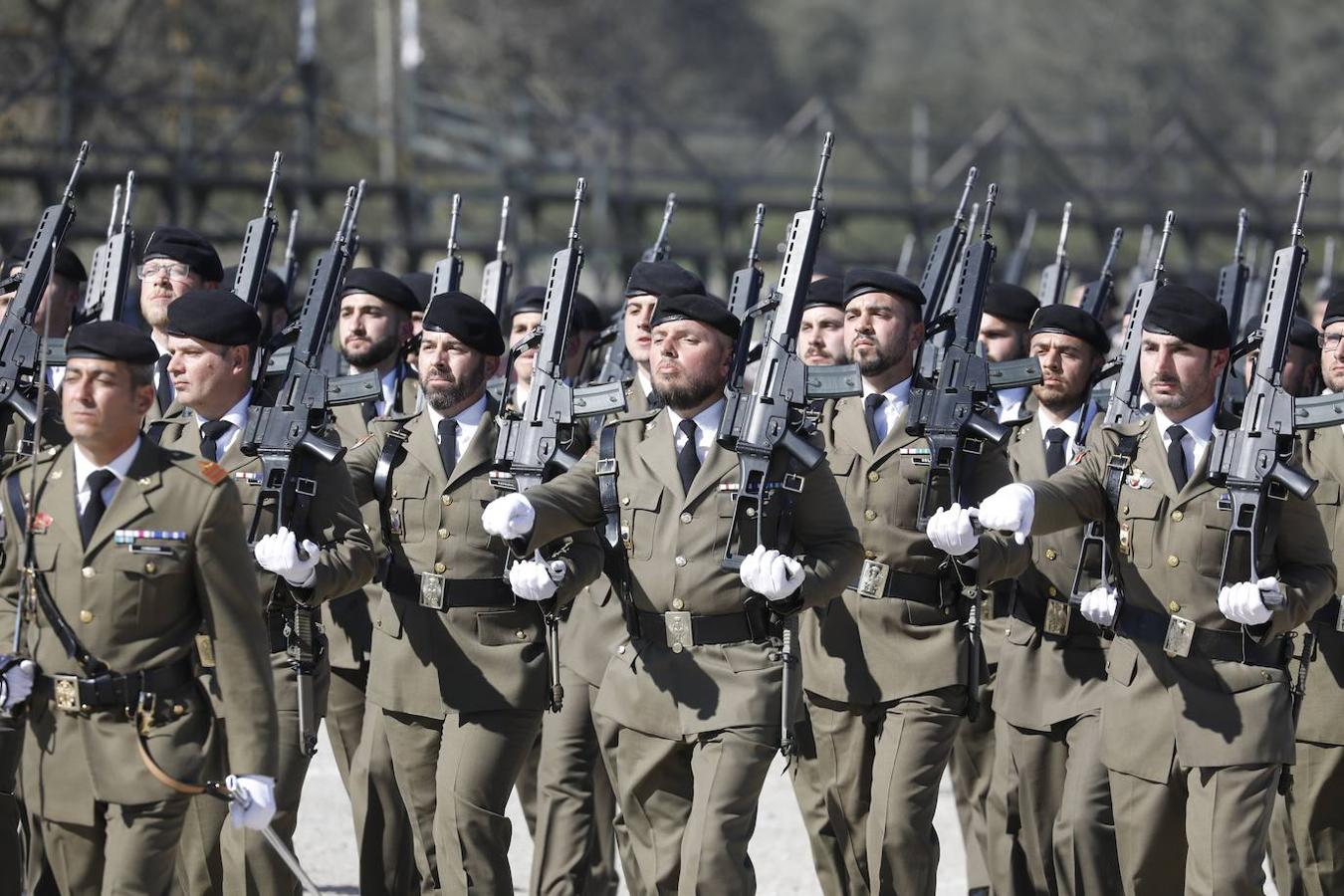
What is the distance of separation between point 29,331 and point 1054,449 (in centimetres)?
367

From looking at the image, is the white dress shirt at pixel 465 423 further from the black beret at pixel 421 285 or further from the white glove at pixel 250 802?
the black beret at pixel 421 285

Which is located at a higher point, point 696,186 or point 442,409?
point 696,186

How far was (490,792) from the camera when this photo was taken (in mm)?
7277

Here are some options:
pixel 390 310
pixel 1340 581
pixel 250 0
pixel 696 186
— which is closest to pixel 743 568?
pixel 1340 581

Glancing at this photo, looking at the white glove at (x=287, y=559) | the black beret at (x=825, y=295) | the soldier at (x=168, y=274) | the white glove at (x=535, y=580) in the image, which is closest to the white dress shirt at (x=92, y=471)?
the white glove at (x=287, y=559)

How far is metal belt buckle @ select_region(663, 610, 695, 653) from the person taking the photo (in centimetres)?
674

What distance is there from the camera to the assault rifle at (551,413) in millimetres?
7424

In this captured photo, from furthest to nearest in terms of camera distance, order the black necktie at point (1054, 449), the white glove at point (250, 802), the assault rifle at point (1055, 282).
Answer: the assault rifle at point (1055, 282), the black necktie at point (1054, 449), the white glove at point (250, 802)

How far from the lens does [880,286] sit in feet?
26.2

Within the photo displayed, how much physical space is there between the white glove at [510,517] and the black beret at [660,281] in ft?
6.01

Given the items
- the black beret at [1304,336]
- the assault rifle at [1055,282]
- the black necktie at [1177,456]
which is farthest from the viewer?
the assault rifle at [1055,282]

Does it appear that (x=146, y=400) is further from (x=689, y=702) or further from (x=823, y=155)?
(x=823, y=155)

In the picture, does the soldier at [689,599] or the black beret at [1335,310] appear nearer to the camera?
the soldier at [689,599]

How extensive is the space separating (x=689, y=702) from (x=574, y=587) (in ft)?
1.87
